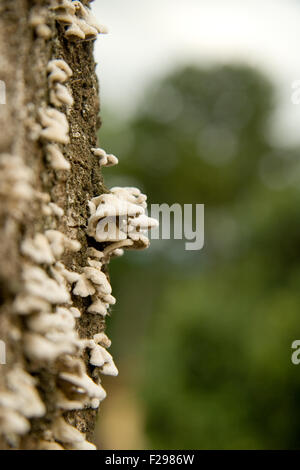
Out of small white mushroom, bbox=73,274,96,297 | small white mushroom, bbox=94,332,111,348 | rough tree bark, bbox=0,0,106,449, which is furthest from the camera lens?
small white mushroom, bbox=94,332,111,348

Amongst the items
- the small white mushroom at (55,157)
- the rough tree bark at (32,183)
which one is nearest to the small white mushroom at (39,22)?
the rough tree bark at (32,183)

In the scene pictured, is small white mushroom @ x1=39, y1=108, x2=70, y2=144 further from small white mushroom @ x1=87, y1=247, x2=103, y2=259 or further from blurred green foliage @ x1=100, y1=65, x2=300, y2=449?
blurred green foliage @ x1=100, y1=65, x2=300, y2=449

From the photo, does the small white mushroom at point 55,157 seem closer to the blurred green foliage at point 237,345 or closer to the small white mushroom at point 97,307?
the small white mushroom at point 97,307

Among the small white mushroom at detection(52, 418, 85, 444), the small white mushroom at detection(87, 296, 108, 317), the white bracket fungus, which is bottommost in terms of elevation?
the small white mushroom at detection(52, 418, 85, 444)

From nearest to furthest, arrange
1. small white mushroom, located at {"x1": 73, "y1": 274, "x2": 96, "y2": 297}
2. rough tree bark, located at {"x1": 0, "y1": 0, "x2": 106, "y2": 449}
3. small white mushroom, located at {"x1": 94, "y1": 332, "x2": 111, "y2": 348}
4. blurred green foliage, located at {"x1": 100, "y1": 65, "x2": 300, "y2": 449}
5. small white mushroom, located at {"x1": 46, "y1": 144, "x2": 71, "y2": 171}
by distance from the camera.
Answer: rough tree bark, located at {"x1": 0, "y1": 0, "x2": 106, "y2": 449} → small white mushroom, located at {"x1": 46, "y1": 144, "x2": 71, "y2": 171} → small white mushroom, located at {"x1": 73, "y1": 274, "x2": 96, "y2": 297} → small white mushroom, located at {"x1": 94, "y1": 332, "x2": 111, "y2": 348} → blurred green foliage, located at {"x1": 100, "y1": 65, "x2": 300, "y2": 449}

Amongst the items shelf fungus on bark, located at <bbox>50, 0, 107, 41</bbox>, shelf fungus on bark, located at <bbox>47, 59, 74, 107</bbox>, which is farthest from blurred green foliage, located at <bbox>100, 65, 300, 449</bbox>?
shelf fungus on bark, located at <bbox>47, 59, 74, 107</bbox>

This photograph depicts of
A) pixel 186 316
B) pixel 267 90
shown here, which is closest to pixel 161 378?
pixel 186 316

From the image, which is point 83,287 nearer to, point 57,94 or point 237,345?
point 57,94

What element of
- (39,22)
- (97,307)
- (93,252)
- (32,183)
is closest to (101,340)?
(97,307)

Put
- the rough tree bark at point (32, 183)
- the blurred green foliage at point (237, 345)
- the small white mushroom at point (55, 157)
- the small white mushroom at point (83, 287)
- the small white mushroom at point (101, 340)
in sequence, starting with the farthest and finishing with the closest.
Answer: the blurred green foliage at point (237, 345) < the small white mushroom at point (101, 340) < the small white mushroom at point (83, 287) < the small white mushroom at point (55, 157) < the rough tree bark at point (32, 183)

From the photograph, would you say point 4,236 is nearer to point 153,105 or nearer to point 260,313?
point 260,313
